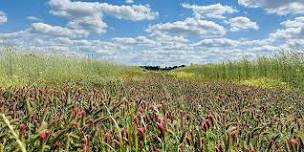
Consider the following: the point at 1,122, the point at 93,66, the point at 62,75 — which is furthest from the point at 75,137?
the point at 93,66

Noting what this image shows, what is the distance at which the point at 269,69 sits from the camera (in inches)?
946

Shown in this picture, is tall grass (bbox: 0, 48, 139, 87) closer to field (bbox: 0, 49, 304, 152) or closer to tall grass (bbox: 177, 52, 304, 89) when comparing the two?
tall grass (bbox: 177, 52, 304, 89)

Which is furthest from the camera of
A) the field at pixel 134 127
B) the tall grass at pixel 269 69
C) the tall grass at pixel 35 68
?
the tall grass at pixel 269 69

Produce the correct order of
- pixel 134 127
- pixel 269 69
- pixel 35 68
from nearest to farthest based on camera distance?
pixel 134 127 → pixel 35 68 → pixel 269 69

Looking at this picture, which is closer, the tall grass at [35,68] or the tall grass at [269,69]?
the tall grass at [35,68]

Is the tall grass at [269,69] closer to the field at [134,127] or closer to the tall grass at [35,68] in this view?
the tall grass at [35,68]

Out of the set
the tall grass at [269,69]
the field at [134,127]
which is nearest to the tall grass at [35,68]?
the tall grass at [269,69]

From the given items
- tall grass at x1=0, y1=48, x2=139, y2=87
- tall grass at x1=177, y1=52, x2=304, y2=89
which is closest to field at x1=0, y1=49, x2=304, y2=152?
tall grass at x1=0, y1=48, x2=139, y2=87

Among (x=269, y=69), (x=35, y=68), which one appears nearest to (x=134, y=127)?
(x=35, y=68)

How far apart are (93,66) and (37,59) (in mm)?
8747

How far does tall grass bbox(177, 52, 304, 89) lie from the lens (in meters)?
20.2

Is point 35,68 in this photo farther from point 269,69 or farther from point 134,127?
point 134,127

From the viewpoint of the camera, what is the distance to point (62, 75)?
1783 centimetres

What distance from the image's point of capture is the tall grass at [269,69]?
20.2m
